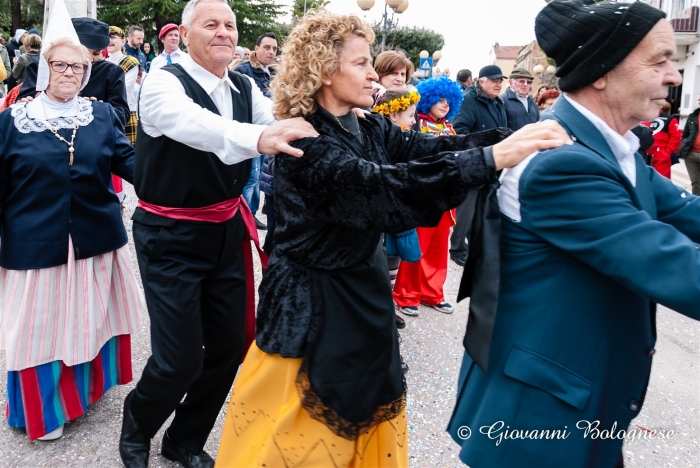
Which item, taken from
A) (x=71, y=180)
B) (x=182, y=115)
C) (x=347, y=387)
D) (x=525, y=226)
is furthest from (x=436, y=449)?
(x=71, y=180)

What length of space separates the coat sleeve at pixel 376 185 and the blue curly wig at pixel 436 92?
350 cm

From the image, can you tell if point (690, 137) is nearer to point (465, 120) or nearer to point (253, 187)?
point (465, 120)

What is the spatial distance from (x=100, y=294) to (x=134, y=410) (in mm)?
678

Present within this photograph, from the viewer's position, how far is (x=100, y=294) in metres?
3.03

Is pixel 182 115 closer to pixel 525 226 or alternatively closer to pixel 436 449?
pixel 525 226

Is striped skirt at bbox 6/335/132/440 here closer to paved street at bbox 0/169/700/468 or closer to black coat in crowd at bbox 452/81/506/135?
paved street at bbox 0/169/700/468

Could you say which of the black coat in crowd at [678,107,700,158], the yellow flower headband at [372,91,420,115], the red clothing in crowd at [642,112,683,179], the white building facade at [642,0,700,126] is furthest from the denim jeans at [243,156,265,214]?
the white building facade at [642,0,700,126]

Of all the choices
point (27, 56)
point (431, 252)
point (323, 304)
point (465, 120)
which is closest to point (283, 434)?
point (323, 304)

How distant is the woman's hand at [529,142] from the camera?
1473 millimetres

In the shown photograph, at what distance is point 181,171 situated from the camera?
2.43 m

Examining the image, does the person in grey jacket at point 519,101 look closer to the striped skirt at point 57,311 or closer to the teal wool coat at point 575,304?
the striped skirt at point 57,311

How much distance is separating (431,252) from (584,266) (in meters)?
3.39

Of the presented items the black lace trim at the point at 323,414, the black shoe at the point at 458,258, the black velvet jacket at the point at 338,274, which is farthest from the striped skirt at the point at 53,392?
the black shoe at the point at 458,258

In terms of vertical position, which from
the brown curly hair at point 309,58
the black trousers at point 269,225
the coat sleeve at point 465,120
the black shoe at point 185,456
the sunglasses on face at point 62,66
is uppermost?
the brown curly hair at point 309,58
